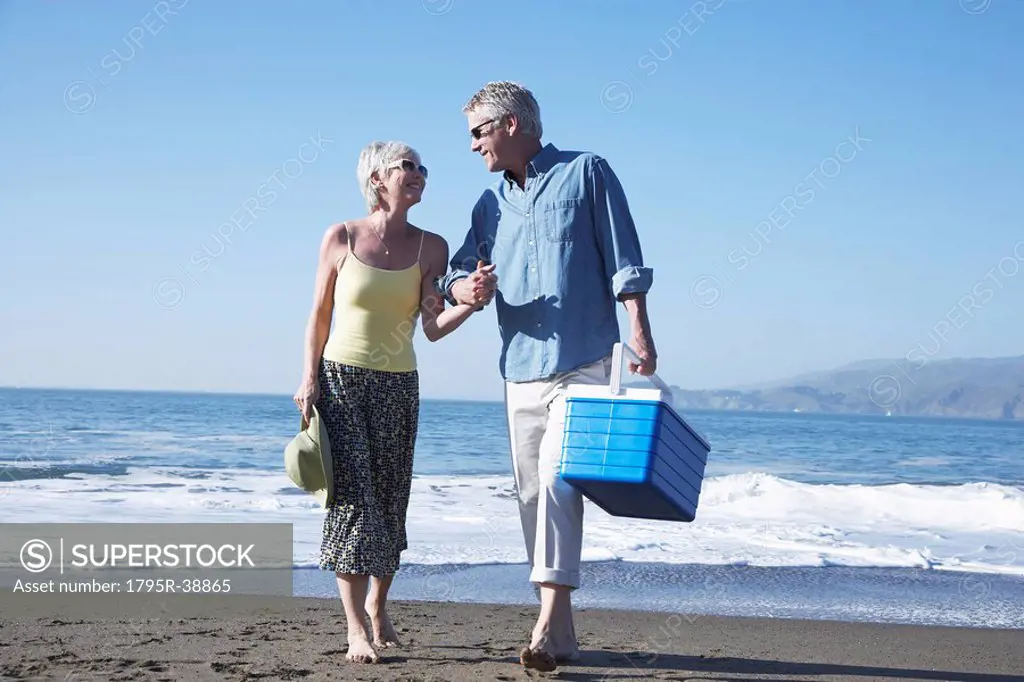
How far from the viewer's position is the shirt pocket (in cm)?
328

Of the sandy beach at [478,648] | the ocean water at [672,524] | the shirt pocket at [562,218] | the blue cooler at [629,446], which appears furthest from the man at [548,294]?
the ocean water at [672,524]

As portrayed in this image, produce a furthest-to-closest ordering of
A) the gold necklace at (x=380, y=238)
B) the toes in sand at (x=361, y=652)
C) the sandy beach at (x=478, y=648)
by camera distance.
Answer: the gold necklace at (x=380, y=238) < the toes in sand at (x=361, y=652) < the sandy beach at (x=478, y=648)

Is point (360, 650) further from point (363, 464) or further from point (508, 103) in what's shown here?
point (508, 103)

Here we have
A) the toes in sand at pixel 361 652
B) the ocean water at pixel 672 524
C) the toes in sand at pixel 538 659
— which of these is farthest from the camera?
the ocean water at pixel 672 524

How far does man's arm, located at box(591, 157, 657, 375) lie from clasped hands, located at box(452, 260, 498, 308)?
364mm

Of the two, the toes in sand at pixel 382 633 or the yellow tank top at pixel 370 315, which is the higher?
the yellow tank top at pixel 370 315

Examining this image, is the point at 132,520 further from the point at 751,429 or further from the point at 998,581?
the point at 751,429

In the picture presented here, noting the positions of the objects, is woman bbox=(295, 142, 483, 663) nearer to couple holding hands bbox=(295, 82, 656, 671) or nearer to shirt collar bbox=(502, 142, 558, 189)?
couple holding hands bbox=(295, 82, 656, 671)

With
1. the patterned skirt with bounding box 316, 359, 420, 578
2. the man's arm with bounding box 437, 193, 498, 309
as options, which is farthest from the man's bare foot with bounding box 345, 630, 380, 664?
the man's arm with bounding box 437, 193, 498, 309

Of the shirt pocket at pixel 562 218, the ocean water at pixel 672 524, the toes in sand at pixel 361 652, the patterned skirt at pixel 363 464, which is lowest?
the ocean water at pixel 672 524

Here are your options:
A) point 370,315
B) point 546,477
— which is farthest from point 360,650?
point 370,315

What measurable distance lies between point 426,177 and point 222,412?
1109 inches

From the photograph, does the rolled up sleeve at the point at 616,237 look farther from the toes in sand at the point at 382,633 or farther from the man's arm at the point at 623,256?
the toes in sand at the point at 382,633

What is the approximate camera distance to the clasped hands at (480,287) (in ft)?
10.5
